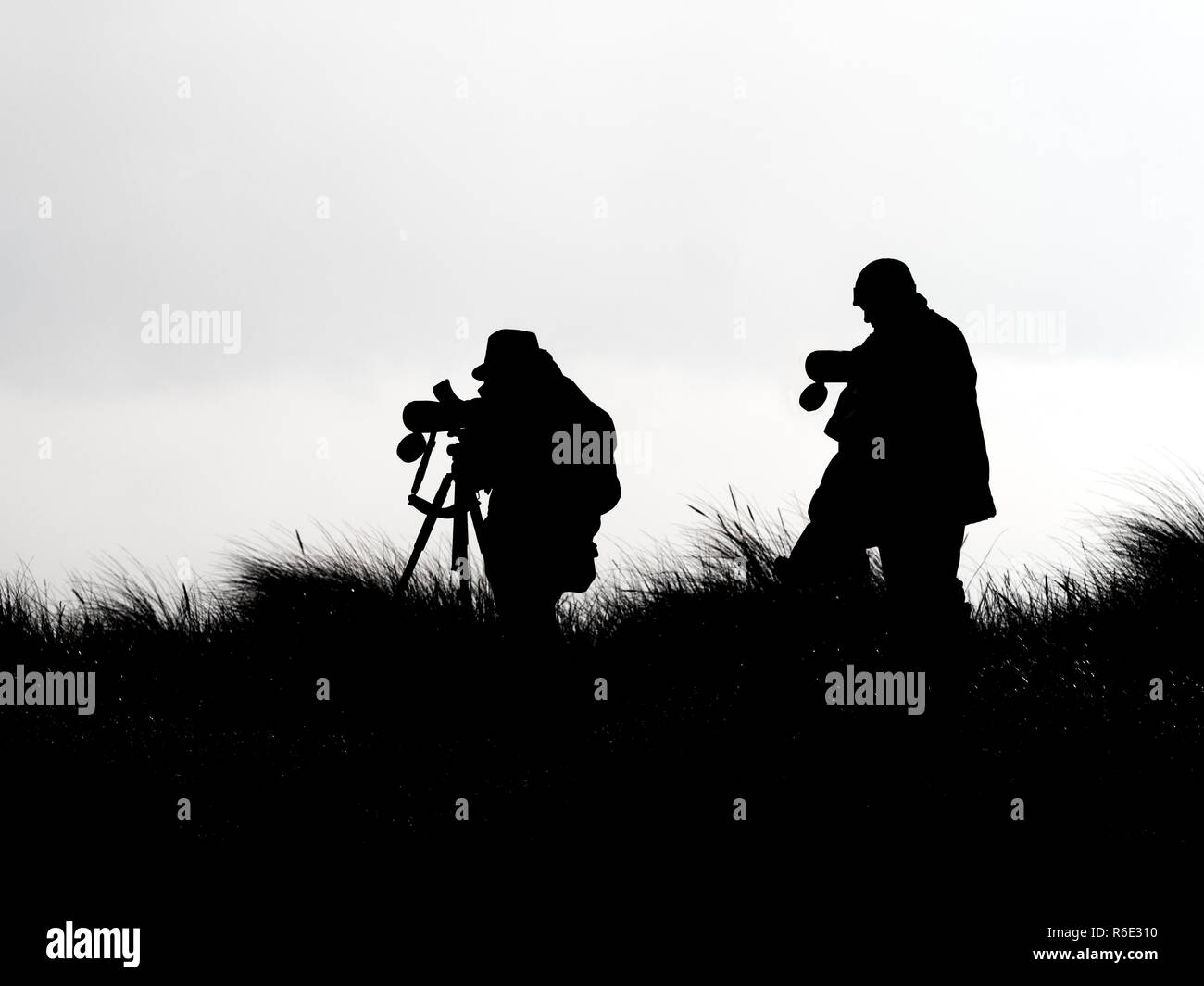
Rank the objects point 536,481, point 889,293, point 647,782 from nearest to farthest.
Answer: point 647,782, point 889,293, point 536,481

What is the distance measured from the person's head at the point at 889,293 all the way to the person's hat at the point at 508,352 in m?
1.70

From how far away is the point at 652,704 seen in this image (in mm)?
6227

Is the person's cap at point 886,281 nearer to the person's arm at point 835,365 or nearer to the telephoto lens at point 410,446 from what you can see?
the person's arm at point 835,365

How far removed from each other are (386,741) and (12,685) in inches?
97.2

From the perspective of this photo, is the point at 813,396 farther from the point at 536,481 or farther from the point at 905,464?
the point at 536,481

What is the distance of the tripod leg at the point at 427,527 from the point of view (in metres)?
6.66

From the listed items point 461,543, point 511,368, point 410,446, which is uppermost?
point 511,368

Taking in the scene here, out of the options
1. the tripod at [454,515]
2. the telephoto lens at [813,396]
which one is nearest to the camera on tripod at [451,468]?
the tripod at [454,515]

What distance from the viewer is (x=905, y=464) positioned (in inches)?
207

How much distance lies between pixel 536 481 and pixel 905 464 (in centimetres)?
176

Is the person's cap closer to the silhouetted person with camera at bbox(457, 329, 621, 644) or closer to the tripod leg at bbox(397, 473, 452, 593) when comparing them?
the silhouetted person with camera at bbox(457, 329, 621, 644)

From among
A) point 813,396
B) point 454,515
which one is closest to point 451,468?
point 454,515
